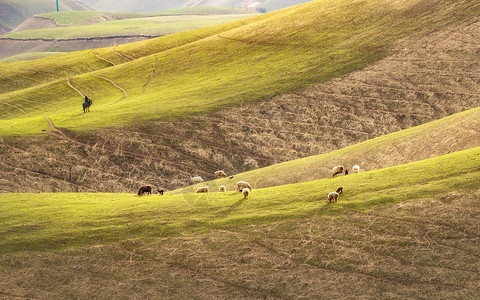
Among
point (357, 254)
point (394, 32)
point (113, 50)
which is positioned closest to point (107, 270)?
point (357, 254)

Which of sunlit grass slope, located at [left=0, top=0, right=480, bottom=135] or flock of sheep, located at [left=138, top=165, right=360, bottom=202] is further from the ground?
sunlit grass slope, located at [left=0, top=0, right=480, bottom=135]

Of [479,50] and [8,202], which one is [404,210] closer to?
[8,202]

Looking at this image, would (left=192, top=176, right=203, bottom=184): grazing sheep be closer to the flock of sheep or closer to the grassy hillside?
the flock of sheep

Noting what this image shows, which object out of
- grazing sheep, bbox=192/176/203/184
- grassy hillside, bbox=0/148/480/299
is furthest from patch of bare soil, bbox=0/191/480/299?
grazing sheep, bbox=192/176/203/184

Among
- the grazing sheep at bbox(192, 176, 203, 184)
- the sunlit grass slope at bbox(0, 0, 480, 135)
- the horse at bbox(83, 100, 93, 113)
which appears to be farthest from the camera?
the horse at bbox(83, 100, 93, 113)

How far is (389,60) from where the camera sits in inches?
2881

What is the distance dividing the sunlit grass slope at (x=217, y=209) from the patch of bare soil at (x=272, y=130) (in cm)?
2204

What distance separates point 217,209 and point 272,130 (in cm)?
3494

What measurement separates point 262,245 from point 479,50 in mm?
60664

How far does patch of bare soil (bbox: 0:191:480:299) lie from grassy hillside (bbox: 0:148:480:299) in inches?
2.3

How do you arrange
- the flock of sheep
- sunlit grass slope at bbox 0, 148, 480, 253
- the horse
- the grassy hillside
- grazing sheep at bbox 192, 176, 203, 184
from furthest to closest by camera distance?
the horse → grazing sheep at bbox 192, 176, 203, 184 → the flock of sheep → sunlit grass slope at bbox 0, 148, 480, 253 → the grassy hillside

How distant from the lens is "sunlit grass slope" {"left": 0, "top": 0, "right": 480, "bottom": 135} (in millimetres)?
70750

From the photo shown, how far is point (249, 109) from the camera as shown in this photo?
218ft

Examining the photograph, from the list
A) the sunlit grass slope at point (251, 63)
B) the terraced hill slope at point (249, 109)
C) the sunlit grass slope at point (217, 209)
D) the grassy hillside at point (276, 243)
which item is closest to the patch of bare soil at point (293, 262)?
the grassy hillside at point (276, 243)
